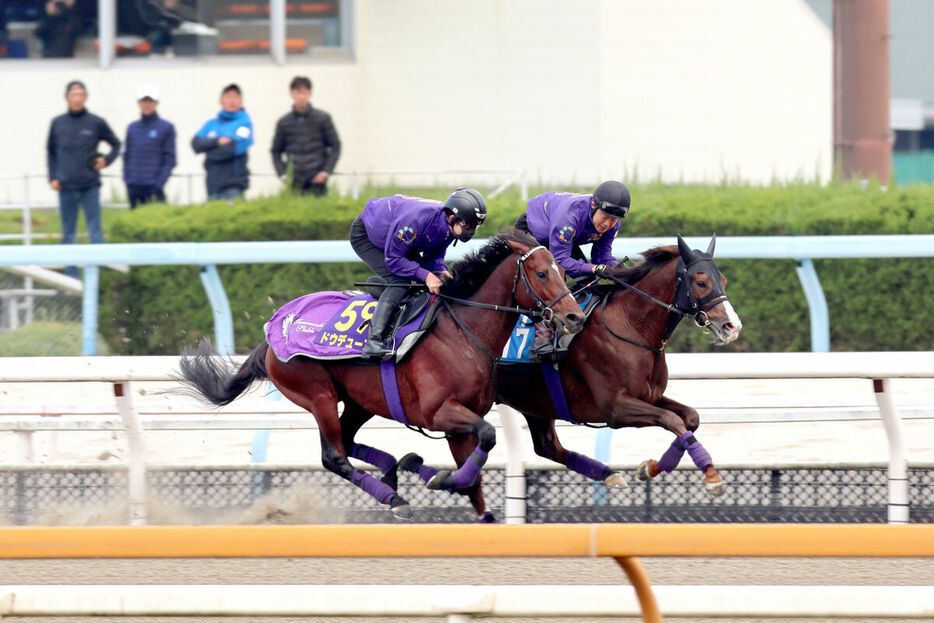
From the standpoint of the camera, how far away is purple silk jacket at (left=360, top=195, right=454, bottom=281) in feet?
17.3

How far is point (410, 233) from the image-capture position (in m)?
5.28

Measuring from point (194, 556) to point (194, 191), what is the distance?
968cm

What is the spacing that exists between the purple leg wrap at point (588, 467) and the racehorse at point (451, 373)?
14.6 inches

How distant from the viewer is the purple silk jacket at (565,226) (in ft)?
18.1

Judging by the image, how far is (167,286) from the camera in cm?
782

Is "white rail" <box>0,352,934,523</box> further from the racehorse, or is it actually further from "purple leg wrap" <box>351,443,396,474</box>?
"purple leg wrap" <box>351,443,396,474</box>

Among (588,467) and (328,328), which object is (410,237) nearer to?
(328,328)

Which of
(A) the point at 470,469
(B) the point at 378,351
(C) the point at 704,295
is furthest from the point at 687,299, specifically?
(B) the point at 378,351

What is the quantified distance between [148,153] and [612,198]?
194 inches

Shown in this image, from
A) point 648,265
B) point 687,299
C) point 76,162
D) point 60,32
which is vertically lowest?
point 687,299

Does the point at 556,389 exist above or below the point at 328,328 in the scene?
below

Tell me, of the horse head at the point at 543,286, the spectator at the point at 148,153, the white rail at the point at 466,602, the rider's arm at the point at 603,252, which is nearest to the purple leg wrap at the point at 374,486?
the horse head at the point at 543,286

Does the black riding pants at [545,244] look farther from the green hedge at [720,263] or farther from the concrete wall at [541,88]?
the concrete wall at [541,88]

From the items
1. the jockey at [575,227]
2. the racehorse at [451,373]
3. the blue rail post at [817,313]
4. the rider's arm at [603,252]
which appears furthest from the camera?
the blue rail post at [817,313]
